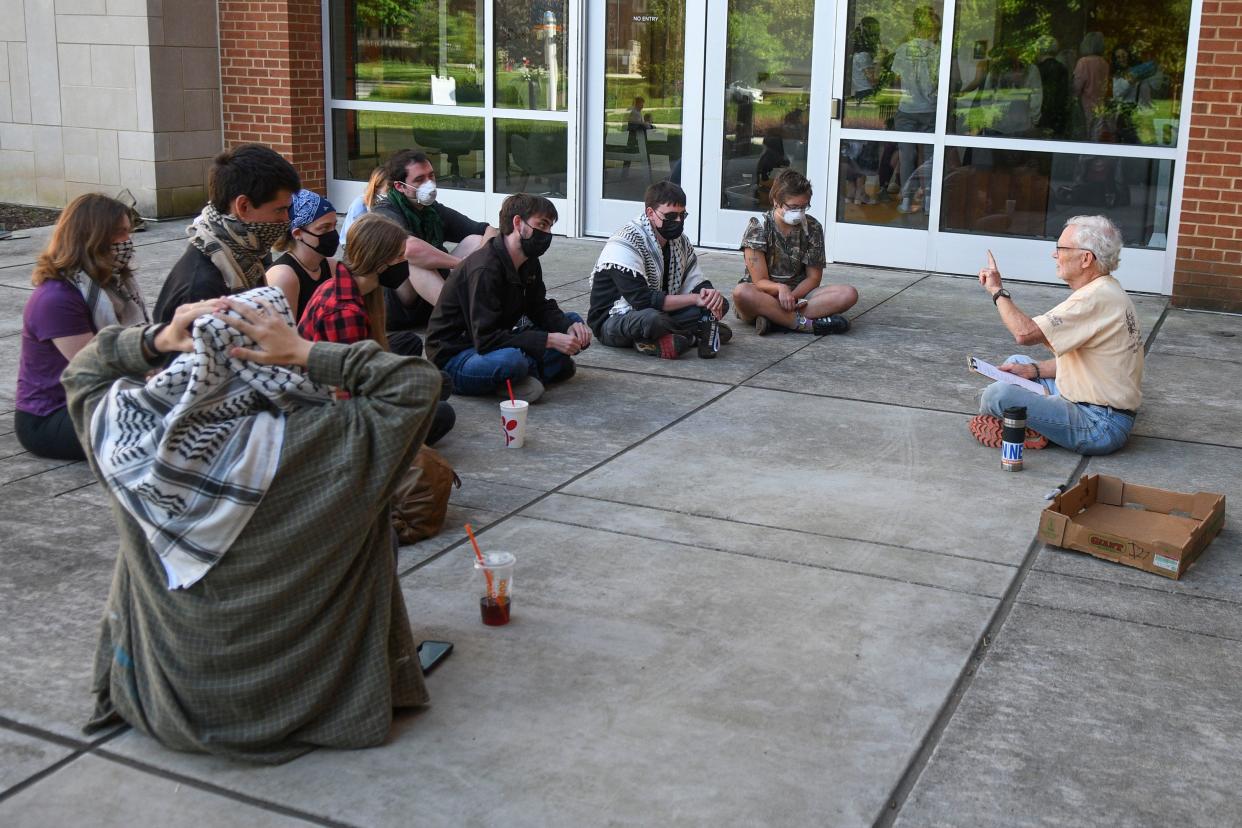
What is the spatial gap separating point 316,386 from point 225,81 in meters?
10.7

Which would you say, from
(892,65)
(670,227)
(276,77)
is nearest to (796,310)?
(670,227)

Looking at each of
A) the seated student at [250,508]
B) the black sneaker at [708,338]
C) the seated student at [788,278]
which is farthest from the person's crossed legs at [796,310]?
the seated student at [250,508]

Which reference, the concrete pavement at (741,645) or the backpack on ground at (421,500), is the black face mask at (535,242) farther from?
the backpack on ground at (421,500)

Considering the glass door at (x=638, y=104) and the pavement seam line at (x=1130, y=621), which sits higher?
the glass door at (x=638, y=104)

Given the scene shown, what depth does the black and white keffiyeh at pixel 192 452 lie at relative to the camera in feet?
11.0

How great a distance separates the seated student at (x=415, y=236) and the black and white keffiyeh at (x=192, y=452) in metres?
4.77

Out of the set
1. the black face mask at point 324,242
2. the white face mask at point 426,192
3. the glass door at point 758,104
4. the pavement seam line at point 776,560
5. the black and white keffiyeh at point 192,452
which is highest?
the glass door at point 758,104

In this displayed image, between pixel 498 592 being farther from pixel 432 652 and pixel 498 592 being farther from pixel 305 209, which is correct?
pixel 305 209

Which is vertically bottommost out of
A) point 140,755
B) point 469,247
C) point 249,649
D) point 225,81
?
point 140,755

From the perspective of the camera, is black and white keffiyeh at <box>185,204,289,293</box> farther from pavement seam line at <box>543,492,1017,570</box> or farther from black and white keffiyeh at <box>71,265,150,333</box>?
pavement seam line at <box>543,492,1017,570</box>

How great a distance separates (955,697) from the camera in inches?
157

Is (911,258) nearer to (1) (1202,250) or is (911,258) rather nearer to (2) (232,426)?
(1) (1202,250)

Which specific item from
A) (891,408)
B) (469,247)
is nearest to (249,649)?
(891,408)

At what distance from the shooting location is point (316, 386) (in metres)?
3.56
